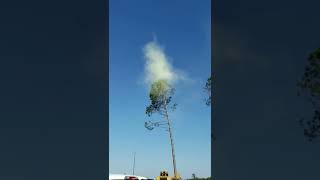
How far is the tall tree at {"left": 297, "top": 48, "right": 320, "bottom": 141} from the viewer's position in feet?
35.0

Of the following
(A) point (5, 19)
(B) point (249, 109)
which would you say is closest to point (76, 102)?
(A) point (5, 19)

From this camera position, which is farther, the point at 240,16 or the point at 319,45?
the point at 240,16

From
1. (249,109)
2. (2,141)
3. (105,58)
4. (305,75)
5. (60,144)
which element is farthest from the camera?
(249,109)

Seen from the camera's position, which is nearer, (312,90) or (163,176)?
(312,90)

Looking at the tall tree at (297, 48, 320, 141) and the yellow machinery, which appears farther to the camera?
the yellow machinery

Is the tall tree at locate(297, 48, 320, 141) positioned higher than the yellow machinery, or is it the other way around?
the tall tree at locate(297, 48, 320, 141)

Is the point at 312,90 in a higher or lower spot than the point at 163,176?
higher

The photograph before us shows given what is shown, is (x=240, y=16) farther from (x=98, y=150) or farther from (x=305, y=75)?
(x=98, y=150)

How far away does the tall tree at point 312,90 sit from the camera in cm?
1067

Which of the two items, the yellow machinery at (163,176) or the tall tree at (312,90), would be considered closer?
the tall tree at (312,90)

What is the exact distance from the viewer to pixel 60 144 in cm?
922

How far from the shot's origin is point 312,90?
1074 cm

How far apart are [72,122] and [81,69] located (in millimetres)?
897

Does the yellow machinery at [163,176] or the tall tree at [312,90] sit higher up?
the tall tree at [312,90]
